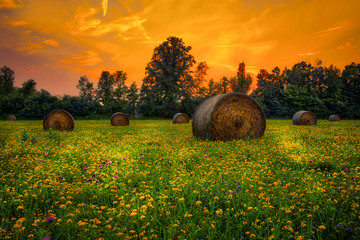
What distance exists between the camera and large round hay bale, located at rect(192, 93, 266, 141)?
9727mm

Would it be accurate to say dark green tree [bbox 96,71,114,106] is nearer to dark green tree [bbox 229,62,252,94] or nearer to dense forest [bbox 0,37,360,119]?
dense forest [bbox 0,37,360,119]

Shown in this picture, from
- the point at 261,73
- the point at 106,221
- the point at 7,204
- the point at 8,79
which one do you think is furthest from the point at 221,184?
the point at 8,79

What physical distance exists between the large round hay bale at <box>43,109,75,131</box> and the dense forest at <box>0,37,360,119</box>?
3251cm

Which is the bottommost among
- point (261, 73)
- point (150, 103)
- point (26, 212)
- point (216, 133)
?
point (26, 212)

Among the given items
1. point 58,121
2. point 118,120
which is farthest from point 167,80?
point 58,121

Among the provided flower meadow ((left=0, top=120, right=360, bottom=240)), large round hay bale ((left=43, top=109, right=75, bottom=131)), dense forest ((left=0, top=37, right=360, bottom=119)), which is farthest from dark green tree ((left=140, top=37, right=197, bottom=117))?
flower meadow ((left=0, top=120, right=360, bottom=240))

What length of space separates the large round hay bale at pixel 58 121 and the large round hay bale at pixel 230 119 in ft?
35.8

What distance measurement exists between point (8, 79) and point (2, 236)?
455ft

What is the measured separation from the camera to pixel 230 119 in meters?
9.95

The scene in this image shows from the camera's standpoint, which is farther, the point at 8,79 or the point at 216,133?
the point at 8,79

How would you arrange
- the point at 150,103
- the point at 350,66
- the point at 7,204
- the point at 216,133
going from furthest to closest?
1. the point at 350,66
2. the point at 150,103
3. the point at 216,133
4. the point at 7,204

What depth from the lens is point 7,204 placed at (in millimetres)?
3080

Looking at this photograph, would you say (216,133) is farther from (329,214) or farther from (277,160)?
(329,214)

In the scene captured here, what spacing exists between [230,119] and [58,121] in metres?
13.2
